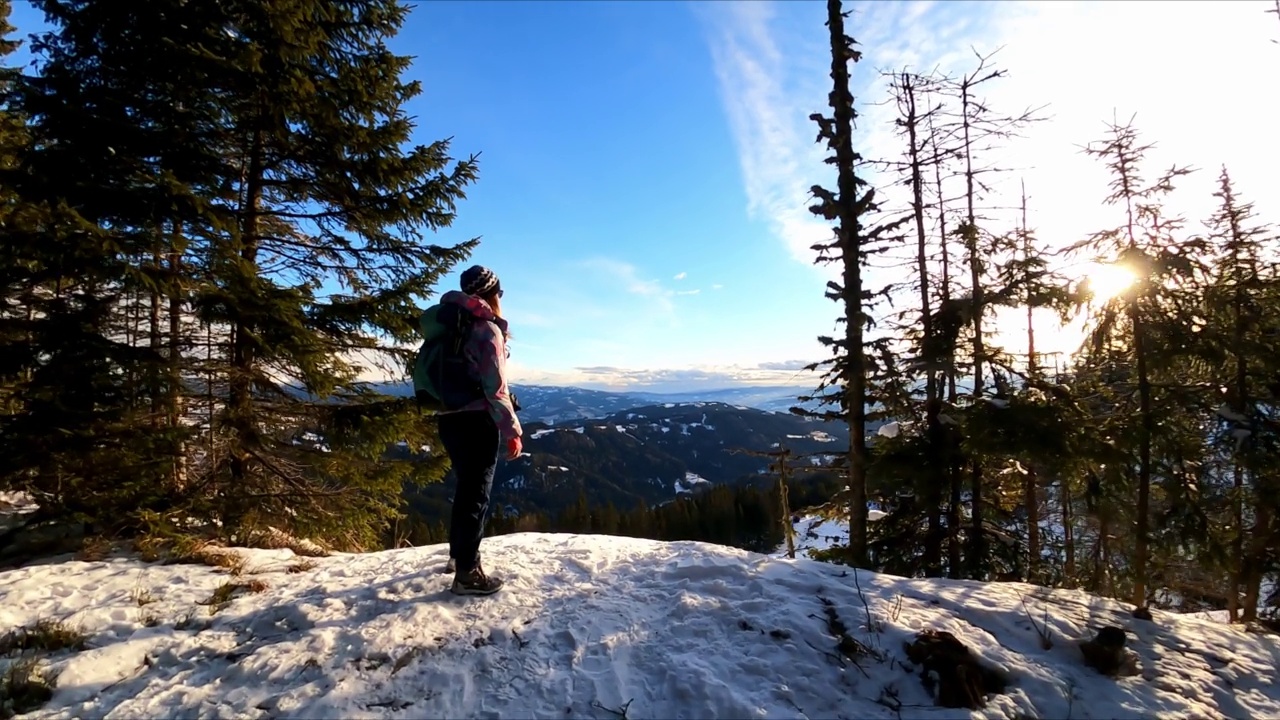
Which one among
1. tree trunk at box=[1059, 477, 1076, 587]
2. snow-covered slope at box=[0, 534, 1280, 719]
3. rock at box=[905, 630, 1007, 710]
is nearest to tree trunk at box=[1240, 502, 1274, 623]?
tree trunk at box=[1059, 477, 1076, 587]

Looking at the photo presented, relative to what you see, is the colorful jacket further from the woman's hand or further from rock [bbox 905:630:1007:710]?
rock [bbox 905:630:1007:710]

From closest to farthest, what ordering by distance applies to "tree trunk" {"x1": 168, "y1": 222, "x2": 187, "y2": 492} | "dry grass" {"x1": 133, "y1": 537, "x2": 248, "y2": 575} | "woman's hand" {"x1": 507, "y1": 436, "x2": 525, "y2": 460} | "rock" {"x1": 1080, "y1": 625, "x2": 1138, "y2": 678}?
"rock" {"x1": 1080, "y1": 625, "x2": 1138, "y2": 678}
"woman's hand" {"x1": 507, "y1": 436, "x2": 525, "y2": 460}
"dry grass" {"x1": 133, "y1": 537, "x2": 248, "y2": 575}
"tree trunk" {"x1": 168, "y1": 222, "x2": 187, "y2": 492}

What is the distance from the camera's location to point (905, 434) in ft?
34.3

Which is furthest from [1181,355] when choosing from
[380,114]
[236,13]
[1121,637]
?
[236,13]

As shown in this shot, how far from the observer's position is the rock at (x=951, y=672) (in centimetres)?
338

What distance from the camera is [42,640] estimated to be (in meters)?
3.89

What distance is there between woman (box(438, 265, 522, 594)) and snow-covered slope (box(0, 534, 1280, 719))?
376 mm

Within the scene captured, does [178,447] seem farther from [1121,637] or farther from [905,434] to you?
[905,434]

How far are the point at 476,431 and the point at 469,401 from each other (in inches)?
11.5

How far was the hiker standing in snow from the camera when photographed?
4.38 metres

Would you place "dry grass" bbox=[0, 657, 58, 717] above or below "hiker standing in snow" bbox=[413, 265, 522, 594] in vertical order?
below

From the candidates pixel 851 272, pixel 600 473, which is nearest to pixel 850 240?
pixel 851 272

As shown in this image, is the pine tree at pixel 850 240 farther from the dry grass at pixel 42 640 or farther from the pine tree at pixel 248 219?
the dry grass at pixel 42 640

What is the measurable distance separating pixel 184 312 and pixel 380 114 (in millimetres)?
3947
